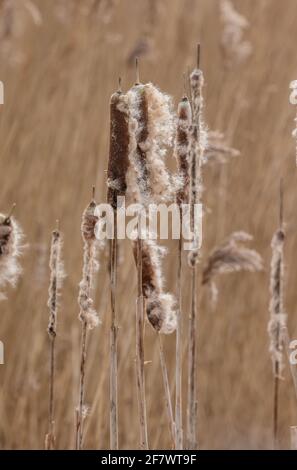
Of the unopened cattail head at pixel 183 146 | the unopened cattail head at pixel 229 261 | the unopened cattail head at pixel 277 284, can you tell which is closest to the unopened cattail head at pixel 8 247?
the unopened cattail head at pixel 183 146

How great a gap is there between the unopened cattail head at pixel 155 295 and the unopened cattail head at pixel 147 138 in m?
0.11

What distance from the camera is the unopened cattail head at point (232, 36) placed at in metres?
2.21

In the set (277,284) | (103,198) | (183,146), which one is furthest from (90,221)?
(103,198)

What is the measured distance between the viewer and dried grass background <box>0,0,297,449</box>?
1.97m

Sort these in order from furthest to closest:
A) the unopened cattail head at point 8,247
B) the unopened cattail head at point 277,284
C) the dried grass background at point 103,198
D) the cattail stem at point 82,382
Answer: the dried grass background at point 103,198 < the unopened cattail head at point 277,284 < the cattail stem at point 82,382 < the unopened cattail head at point 8,247

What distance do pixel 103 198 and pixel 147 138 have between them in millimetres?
1209

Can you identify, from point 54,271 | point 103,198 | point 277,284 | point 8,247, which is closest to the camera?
point 8,247

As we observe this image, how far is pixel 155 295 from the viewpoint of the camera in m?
1.05

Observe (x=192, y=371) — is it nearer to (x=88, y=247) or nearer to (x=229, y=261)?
(x=88, y=247)

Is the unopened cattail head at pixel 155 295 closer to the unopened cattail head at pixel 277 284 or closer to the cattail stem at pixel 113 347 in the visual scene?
the cattail stem at pixel 113 347

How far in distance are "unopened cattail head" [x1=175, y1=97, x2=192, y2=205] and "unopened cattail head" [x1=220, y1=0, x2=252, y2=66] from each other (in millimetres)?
1267

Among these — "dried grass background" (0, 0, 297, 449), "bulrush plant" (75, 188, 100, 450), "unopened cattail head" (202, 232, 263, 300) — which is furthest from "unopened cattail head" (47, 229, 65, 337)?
"dried grass background" (0, 0, 297, 449)

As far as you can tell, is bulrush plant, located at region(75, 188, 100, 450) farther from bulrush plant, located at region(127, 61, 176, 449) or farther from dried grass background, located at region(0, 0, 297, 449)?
dried grass background, located at region(0, 0, 297, 449)

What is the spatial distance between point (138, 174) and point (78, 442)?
0.38m
